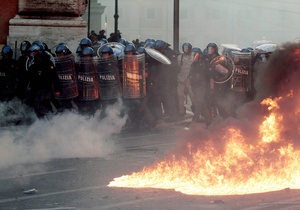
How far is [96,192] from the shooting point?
8789 millimetres

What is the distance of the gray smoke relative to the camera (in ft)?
39.2

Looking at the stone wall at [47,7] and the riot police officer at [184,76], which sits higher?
the stone wall at [47,7]

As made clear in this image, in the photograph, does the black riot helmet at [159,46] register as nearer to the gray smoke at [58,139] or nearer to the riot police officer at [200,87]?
the riot police officer at [200,87]

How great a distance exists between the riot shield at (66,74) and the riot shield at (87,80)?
121 millimetres

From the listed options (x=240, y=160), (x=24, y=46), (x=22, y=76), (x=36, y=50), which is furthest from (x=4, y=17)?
(x=240, y=160)

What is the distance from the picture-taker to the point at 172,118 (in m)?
18.0

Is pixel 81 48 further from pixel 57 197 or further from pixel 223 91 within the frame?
pixel 57 197

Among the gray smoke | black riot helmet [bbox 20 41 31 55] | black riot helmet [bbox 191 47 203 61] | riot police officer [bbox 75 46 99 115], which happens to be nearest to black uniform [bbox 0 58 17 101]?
black riot helmet [bbox 20 41 31 55]

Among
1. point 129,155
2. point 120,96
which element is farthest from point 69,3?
point 129,155

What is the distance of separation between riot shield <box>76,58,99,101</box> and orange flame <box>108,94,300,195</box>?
20.7ft

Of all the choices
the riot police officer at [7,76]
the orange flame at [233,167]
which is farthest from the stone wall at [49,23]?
the orange flame at [233,167]

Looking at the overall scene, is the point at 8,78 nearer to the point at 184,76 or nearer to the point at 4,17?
the point at 4,17

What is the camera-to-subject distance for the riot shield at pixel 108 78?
15633 mm

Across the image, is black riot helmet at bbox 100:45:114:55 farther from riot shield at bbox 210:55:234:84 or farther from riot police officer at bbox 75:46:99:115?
riot shield at bbox 210:55:234:84
